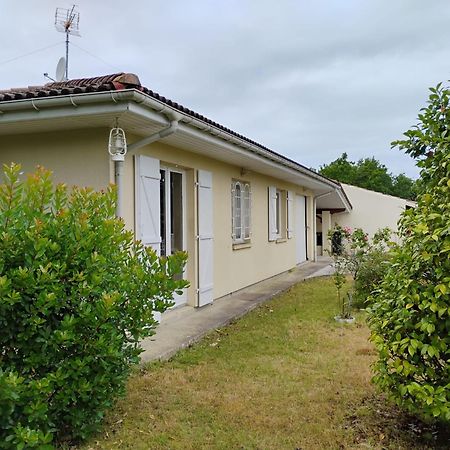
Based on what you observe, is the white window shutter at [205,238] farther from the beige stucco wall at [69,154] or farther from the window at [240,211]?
the beige stucco wall at [69,154]

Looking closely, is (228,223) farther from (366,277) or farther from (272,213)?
(272,213)

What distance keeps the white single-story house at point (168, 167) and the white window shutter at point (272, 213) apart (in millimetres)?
30

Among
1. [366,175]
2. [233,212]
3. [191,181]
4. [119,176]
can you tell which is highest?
[366,175]

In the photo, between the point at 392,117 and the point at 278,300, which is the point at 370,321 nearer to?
the point at 278,300

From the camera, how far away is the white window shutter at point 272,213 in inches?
518

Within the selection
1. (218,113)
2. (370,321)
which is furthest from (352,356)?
(218,113)

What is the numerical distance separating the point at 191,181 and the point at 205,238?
1.18m

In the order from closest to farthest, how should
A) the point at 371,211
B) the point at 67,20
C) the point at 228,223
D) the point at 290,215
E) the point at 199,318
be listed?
the point at 199,318, the point at 228,223, the point at 67,20, the point at 290,215, the point at 371,211

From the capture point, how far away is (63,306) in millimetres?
3066

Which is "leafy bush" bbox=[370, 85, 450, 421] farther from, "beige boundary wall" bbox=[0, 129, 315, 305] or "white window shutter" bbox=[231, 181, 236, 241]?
"white window shutter" bbox=[231, 181, 236, 241]

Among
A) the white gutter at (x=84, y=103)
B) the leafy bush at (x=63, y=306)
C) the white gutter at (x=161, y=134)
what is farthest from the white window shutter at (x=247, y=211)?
the leafy bush at (x=63, y=306)

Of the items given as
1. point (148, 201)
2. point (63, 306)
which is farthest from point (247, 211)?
point (63, 306)

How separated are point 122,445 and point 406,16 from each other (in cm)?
933

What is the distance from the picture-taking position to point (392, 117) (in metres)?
24.7
